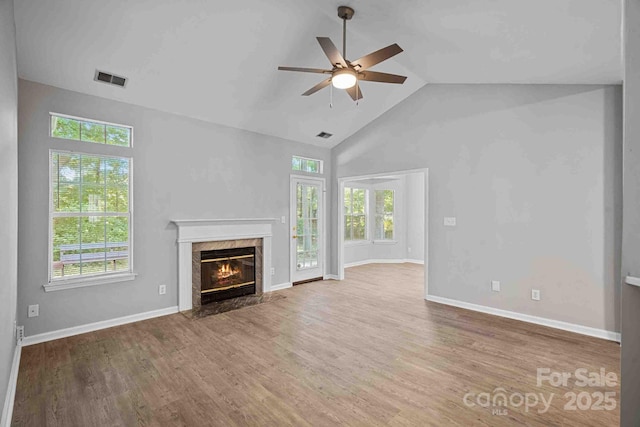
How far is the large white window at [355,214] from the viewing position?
8625 mm

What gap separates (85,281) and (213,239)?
165cm

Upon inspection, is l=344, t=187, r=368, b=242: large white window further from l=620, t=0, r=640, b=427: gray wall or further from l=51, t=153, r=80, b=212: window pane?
l=620, t=0, r=640, b=427: gray wall

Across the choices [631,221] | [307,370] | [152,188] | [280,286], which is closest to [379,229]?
[280,286]

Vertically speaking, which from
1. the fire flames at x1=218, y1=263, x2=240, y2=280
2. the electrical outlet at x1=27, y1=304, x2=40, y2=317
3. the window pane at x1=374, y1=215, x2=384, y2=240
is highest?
the window pane at x1=374, y1=215, x2=384, y2=240

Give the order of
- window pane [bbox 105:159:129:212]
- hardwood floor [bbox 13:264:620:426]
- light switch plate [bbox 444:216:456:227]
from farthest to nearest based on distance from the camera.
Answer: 1. light switch plate [bbox 444:216:456:227]
2. window pane [bbox 105:159:129:212]
3. hardwood floor [bbox 13:264:620:426]

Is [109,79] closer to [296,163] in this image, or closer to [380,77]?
[380,77]

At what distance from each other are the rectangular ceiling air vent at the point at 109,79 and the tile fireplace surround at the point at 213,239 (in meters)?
1.84

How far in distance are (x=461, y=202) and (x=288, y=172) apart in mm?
3064

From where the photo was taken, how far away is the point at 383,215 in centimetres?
919

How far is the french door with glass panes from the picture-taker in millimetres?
6086

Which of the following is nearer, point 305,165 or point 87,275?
point 87,275

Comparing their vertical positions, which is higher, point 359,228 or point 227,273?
point 359,228

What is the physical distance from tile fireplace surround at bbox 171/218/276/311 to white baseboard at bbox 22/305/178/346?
10.8 inches

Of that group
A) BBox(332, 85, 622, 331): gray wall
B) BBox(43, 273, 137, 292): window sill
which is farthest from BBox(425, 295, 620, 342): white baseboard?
BBox(43, 273, 137, 292): window sill
